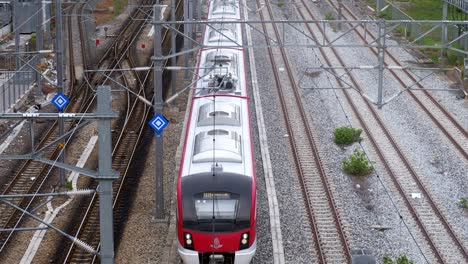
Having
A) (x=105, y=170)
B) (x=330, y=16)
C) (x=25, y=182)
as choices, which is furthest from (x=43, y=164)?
(x=330, y=16)

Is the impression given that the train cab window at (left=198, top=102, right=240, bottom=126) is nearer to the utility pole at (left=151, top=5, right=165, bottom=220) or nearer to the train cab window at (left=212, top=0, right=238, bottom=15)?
the utility pole at (left=151, top=5, right=165, bottom=220)

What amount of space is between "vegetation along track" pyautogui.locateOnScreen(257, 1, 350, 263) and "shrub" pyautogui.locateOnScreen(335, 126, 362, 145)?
0.77m

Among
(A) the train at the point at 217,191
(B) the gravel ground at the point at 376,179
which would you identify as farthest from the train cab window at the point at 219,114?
(B) the gravel ground at the point at 376,179

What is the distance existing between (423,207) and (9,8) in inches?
1017

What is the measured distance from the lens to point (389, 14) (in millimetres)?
45469

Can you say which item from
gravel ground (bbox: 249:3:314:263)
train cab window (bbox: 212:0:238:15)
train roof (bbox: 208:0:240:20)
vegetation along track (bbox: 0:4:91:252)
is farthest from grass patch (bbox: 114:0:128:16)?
vegetation along track (bbox: 0:4:91:252)

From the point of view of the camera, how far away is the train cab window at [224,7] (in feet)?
105

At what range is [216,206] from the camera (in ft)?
50.6

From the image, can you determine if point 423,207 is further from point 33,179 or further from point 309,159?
point 33,179

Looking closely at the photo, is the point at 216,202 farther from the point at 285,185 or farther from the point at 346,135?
the point at 346,135

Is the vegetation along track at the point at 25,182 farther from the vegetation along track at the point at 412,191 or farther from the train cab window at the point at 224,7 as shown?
the vegetation along track at the point at 412,191

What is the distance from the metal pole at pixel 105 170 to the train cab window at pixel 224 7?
68.4ft

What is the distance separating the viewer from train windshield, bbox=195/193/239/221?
15.3 meters

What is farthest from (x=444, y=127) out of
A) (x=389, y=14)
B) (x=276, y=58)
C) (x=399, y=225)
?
(x=389, y=14)
